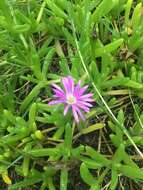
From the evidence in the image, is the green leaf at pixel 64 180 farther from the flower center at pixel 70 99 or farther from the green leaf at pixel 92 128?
the flower center at pixel 70 99

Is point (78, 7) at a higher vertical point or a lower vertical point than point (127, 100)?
higher

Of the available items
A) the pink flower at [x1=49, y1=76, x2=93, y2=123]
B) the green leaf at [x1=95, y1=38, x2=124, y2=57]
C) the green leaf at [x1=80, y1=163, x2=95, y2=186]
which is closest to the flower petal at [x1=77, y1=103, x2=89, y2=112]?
the pink flower at [x1=49, y1=76, x2=93, y2=123]

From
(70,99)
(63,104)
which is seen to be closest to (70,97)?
(70,99)

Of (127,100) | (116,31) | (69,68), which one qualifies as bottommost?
(127,100)

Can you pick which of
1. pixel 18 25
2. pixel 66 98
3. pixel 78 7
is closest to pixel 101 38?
pixel 78 7

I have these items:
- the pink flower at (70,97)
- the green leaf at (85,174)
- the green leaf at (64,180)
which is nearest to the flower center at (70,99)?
the pink flower at (70,97)

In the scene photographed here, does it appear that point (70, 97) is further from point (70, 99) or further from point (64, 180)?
point (64, 180)

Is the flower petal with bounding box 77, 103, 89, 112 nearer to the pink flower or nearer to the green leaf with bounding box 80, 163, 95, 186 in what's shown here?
Answer: the pink flower

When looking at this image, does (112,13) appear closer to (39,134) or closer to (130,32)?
(130,32)

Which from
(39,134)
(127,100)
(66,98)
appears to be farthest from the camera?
(127,100)
